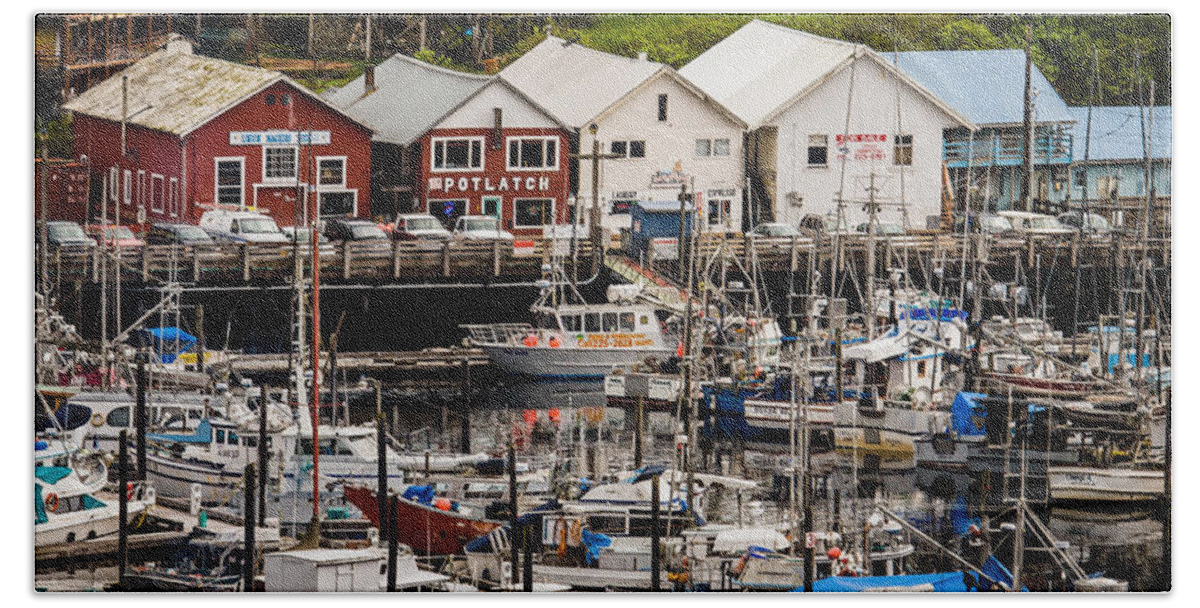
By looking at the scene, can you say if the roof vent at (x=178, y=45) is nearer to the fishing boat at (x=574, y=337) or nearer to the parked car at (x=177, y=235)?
the parked car at (x=177, y=235)

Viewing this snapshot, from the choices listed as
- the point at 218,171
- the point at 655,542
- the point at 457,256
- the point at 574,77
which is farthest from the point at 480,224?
the point at 655,542

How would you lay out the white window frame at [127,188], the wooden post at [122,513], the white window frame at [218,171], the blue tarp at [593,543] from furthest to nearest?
the white window frame at [218,171] < the white window frame at [127,188] < the blue tarp at [593,543] < the wooden post at [122,513]

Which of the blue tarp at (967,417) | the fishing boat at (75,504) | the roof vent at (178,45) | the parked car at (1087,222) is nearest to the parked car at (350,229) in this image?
the roof vent at (178,45)

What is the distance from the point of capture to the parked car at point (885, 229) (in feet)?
29.3

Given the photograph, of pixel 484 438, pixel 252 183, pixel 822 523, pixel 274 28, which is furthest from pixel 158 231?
pixel 822 523

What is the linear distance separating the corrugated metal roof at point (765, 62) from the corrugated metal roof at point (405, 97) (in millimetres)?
1019

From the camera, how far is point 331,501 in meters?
8.72

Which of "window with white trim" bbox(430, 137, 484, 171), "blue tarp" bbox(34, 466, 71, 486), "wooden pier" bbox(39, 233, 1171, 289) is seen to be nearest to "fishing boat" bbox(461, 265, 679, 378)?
"wooden pier" bbox(39, 233, 1171, 289)

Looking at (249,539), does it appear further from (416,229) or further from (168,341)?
(416,229)

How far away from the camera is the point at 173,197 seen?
888 centimetres

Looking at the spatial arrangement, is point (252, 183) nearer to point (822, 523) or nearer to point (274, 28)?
point (274, 28)

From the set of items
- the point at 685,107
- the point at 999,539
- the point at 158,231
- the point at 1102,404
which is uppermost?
the point at 685,107

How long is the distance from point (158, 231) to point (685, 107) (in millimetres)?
2452

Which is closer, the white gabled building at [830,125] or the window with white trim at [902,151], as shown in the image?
the white gabled building at [830,125]
